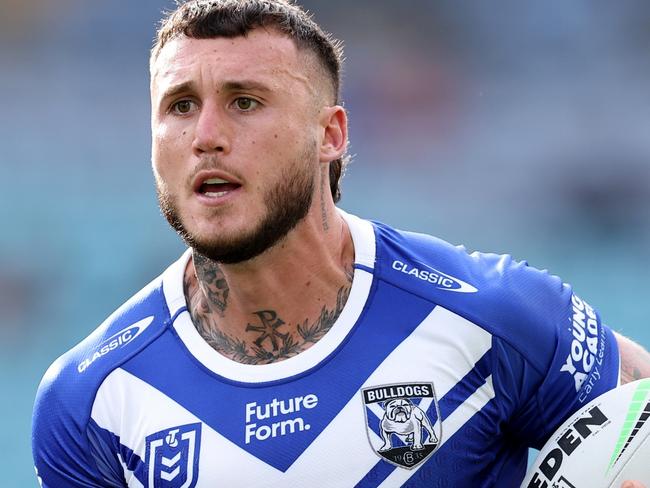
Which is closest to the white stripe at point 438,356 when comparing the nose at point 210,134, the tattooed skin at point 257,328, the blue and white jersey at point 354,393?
the blue and white jersey at point 354,393

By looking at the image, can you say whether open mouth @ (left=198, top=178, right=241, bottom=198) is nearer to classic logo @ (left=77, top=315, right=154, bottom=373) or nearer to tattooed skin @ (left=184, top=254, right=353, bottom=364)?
tattooed skin @ (left=184, top=254, right=353, bottom=364)

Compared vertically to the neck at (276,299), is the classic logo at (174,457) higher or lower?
lower

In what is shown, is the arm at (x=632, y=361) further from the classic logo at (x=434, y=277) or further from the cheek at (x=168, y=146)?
the cheek at (x=168, y=146)

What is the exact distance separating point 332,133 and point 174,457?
105 cm

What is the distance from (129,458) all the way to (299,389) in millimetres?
504

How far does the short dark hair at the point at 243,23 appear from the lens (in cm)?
316

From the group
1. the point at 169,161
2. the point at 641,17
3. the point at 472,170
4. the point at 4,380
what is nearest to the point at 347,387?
the point at 169,161

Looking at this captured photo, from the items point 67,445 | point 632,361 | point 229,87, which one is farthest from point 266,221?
point 632,361

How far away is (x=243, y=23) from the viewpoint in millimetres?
3164

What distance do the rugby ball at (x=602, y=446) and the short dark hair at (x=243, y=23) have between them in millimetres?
1189

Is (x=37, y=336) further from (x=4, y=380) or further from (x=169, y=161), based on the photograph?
(x=169, y=161)

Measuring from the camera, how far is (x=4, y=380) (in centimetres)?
909

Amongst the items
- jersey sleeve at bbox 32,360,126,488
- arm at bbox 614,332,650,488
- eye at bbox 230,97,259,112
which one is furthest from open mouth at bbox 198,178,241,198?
arm at bbox 614,332,650,488

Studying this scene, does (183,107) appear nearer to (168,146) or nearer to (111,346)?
(168,146)
